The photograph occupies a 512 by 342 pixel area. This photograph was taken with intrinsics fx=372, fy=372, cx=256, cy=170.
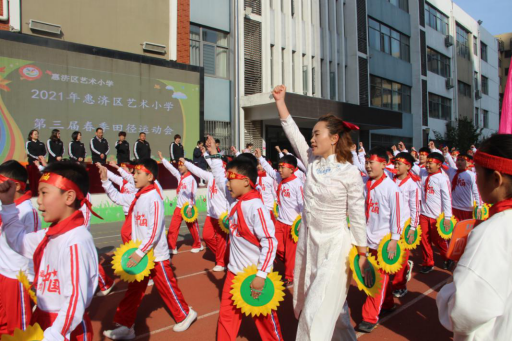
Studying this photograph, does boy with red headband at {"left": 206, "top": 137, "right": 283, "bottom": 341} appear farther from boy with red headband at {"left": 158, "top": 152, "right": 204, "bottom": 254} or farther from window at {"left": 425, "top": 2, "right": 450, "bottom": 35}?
window at {"left": 425, "top": 2, "right": 450, "bottom": 35}

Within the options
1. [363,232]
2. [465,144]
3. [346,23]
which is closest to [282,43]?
[346,23]

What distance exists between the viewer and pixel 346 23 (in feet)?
79.6

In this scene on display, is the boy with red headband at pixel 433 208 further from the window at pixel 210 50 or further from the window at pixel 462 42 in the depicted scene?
the window at pixel 462 42

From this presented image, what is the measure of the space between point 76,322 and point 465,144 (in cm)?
3517

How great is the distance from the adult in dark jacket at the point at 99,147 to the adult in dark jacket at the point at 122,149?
428mm

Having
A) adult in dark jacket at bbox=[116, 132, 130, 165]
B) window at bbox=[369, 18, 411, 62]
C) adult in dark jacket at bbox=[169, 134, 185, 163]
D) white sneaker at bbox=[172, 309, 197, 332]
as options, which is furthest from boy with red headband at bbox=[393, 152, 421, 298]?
window at bbox=[369, 18, 411, 62]

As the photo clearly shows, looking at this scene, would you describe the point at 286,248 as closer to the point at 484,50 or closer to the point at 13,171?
the point at 13,171

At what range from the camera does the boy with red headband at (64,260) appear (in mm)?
2232

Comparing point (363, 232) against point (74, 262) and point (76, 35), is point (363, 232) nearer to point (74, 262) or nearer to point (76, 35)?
point (74, 262)

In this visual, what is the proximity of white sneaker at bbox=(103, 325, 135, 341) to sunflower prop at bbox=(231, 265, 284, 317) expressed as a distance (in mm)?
1540

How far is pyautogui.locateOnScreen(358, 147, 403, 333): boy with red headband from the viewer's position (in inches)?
177

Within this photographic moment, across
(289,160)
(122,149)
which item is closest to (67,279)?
(289,160)

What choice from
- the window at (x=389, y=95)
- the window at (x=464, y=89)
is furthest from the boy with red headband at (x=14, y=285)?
the window at (x=464, y=89)

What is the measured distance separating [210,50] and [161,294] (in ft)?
48.7
